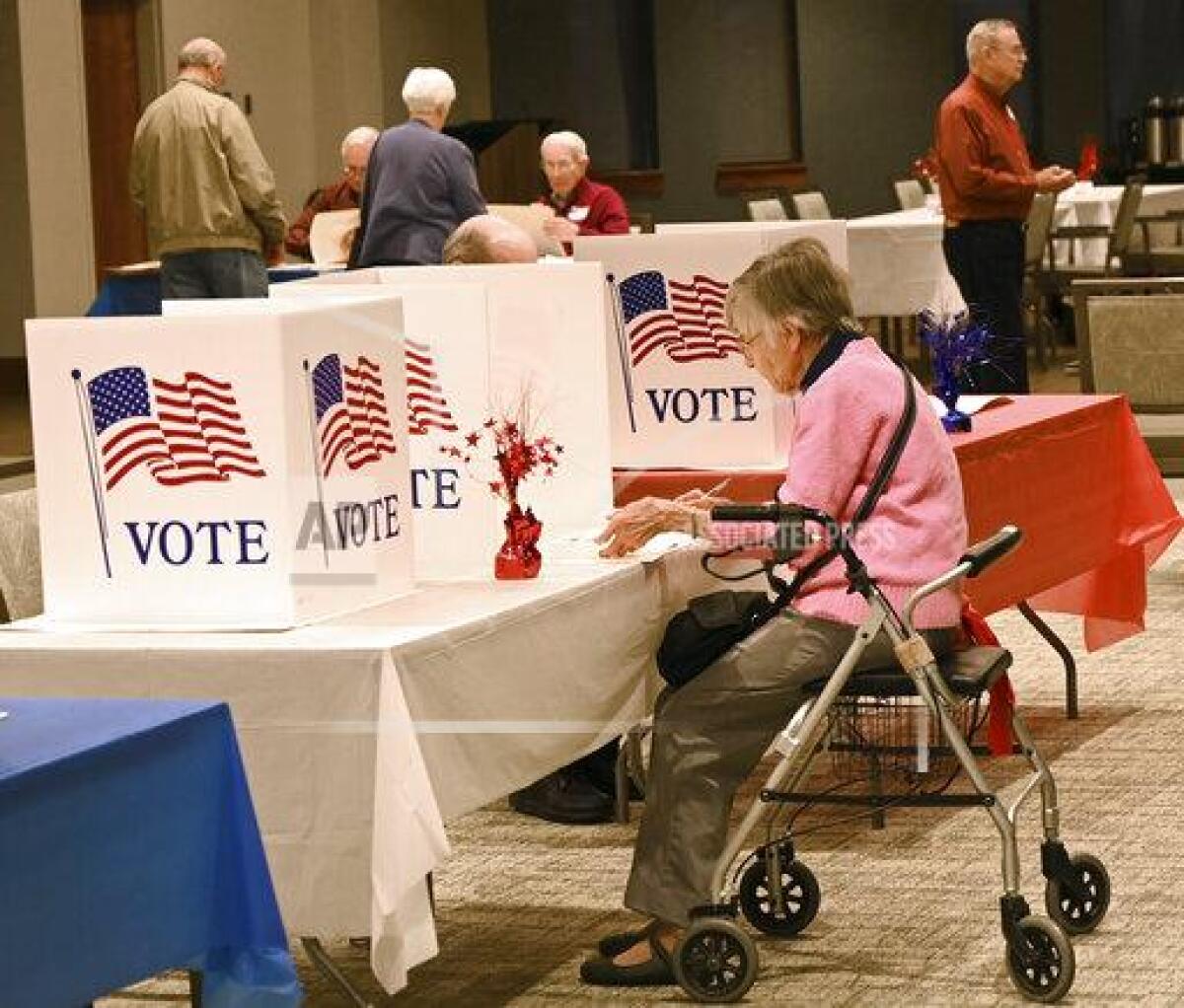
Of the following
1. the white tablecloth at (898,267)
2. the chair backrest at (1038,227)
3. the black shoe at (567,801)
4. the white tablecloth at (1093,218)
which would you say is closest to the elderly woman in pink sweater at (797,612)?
the black shoe at (567,801)

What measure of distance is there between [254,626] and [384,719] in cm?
29

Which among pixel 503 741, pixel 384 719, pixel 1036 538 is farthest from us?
pixel 1036 538

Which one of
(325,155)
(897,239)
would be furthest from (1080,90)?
(897,239)

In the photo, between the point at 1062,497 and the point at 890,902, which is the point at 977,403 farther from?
the point at 890,902

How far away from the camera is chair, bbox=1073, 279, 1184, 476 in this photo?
8133 mm

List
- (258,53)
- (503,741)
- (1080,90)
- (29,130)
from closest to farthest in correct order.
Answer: (503,741) → (29,130) → (258,53) → (1080,90)

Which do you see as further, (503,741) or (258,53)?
(258,53)

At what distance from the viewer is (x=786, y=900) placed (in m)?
4.75

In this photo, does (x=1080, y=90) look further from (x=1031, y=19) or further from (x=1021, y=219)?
(x=1021, y=219)

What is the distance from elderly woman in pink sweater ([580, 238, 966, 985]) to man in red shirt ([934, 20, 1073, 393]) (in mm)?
5206

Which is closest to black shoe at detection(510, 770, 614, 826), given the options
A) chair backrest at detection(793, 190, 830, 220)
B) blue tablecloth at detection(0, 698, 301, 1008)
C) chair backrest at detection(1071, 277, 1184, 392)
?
blue tablecloth at detection(0, 698, 301, 1008)

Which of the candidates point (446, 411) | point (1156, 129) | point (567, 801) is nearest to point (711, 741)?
point (446, 411)

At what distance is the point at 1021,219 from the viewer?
9.96 m

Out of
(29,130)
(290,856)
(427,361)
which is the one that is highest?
(29,130)
